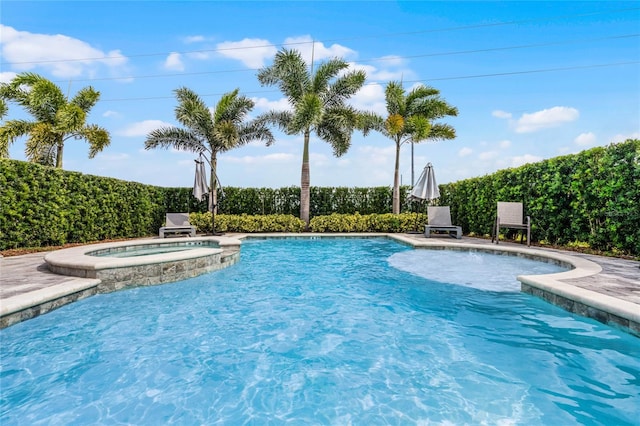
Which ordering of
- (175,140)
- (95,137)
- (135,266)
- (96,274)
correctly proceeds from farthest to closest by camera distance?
1. (95,137)
2. (175,140)
3. (135,266)
4. (96,274)

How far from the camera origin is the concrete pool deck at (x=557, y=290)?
12.6ft

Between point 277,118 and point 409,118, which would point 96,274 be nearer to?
point 277,118

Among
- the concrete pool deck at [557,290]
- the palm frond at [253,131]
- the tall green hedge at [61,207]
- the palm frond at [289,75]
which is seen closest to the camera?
the concrete pool deck at [557,290]

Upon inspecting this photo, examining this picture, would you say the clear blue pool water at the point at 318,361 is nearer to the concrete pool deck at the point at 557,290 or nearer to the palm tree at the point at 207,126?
the concrete pool deck at the point at 557,290

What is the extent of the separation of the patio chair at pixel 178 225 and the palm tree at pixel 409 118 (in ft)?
31.3

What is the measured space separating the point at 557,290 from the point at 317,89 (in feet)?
48.8

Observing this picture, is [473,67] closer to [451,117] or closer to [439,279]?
[451,117]

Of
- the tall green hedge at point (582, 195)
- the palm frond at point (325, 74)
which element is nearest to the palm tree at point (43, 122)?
the palm frond at point (325, 74)

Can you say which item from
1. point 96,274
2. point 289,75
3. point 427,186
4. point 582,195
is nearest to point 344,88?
point 289,75

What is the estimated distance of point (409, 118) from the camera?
17250 mm

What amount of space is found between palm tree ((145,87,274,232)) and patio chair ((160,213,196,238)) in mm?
3323

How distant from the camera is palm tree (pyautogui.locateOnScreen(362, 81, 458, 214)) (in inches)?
660

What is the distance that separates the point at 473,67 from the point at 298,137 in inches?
391

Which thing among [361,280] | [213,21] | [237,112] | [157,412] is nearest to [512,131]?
[361,280]
